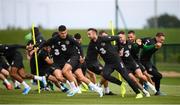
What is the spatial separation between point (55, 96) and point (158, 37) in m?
3.71

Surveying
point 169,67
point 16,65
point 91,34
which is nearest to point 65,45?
point 91,34

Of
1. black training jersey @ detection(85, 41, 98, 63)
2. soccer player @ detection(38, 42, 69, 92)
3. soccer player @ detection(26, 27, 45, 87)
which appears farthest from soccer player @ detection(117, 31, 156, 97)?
soccer player @ detection(26, 27, 45, 87)

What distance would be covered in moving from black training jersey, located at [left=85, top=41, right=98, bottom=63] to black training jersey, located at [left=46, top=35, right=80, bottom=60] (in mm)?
410

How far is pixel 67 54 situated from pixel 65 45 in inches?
13.5

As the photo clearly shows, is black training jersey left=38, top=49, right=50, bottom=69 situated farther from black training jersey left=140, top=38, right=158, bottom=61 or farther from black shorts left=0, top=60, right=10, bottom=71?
black training jersey left=140, top=38, right=158, bottom=61

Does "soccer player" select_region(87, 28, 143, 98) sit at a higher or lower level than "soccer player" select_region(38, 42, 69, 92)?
higher

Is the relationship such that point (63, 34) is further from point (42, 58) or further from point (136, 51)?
point (42, 58)

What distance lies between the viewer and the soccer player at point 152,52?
24.8 m

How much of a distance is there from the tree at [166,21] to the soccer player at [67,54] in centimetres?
2156

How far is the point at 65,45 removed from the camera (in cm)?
2459

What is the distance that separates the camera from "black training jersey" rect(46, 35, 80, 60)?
24531 mm

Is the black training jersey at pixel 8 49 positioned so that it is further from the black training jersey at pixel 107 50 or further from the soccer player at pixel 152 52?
the soccer player at pixel 152 52

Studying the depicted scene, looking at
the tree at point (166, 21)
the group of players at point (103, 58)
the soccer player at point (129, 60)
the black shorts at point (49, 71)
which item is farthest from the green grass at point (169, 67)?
the soccer player at point (129, 60)

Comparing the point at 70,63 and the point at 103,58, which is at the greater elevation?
the point at 103,58
